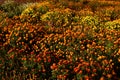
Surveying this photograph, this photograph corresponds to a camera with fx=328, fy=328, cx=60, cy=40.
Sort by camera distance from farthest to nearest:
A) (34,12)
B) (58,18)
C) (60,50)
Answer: (34,12)
(58,18)
(60,50)

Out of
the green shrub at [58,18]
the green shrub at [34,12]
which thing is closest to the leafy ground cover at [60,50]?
the green shrub at [58,18]

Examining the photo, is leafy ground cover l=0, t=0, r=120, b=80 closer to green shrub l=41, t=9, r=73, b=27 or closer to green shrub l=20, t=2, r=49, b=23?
green shrub l=41, t=9, r=73, b=27

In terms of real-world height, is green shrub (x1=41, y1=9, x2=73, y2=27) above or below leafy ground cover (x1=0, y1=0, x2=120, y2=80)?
below

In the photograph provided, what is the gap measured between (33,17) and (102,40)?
15.1ft

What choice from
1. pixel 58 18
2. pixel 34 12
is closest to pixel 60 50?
pixel 58 18

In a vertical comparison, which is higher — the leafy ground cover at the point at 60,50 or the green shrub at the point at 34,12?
the leafy ground cover at the point at 60,50

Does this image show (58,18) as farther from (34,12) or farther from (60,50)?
(60,50)

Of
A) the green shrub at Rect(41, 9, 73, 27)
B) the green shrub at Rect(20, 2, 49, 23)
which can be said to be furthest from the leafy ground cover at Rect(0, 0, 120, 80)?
the green shrub at Rect(20, 2, 49, 23)

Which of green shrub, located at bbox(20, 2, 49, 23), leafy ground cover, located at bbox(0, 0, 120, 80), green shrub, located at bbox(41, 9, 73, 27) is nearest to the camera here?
leafy ground cover, located at bbox(0, 0, 120, 80)

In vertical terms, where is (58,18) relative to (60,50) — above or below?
below

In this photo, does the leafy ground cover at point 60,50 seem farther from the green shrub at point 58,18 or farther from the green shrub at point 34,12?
the green shrub at point 34,12

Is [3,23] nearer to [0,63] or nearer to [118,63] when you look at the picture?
[0,63]

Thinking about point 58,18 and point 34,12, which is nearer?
point 58,18

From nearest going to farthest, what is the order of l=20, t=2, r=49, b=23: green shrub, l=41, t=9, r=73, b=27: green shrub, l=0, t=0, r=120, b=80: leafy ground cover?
l=0, t=0, r=120, b=80: leafy ground cover → l=41, t=9, r=73, b=27: green shrub → l=20, t=2, r=49, b=23: green shrub
